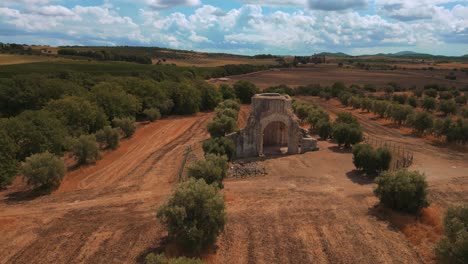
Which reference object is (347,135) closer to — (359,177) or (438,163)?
(438,163)

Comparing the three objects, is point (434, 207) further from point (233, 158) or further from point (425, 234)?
point (233, 158)

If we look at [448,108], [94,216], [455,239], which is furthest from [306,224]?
[448,108]

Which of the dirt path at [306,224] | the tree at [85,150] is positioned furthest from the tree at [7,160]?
the dirt path at [306,224]

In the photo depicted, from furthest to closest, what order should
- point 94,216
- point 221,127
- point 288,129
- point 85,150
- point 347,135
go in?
point 221,127
point 347,135
point 288,129
point 85,150
point 94,216

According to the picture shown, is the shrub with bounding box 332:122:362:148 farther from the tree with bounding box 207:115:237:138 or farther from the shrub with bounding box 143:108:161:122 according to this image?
the shrub with bounding box 143:108:161:122

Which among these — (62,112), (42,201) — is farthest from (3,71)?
(42,201)

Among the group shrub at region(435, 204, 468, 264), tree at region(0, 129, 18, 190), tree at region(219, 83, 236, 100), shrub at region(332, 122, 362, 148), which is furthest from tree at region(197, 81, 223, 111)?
shrub at region(435, 204, 468, 264)

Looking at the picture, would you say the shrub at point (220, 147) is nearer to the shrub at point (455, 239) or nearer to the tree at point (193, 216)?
the tree at point (193, 216)
